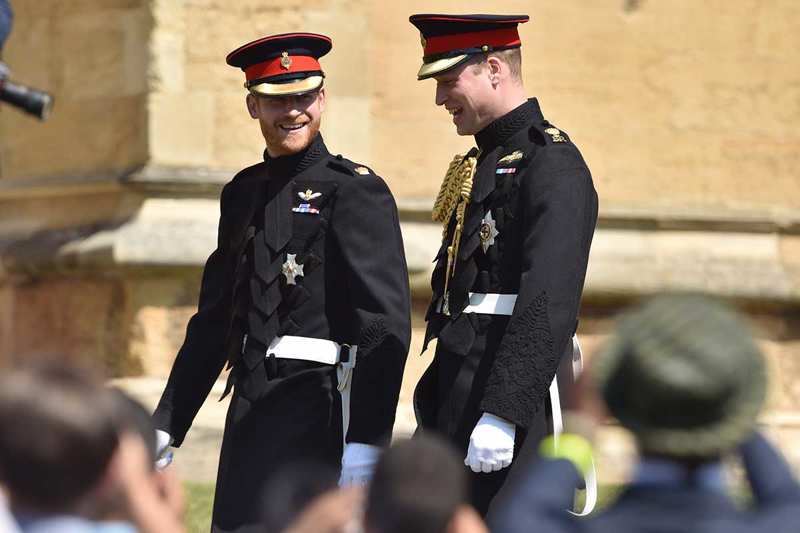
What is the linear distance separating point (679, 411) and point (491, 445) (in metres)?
1.91

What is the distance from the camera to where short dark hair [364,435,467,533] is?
282 cm

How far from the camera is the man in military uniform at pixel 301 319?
16.7 ft

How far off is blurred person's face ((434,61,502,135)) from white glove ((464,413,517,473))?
877 millimetres

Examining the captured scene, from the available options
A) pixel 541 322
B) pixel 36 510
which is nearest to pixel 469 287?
pixel 541 322

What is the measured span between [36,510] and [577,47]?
619 centimetres

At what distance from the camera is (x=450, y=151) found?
870cm

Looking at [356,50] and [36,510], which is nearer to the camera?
[36,510]

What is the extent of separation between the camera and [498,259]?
5.16m

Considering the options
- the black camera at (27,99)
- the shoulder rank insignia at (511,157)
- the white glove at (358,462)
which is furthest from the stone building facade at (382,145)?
the black camera at (27,99)

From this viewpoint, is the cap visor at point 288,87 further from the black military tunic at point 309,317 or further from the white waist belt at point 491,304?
the white waist belt at point 491,304

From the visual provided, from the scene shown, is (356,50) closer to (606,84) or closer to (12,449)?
(606,84)

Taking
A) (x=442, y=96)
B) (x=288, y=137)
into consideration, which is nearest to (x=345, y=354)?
(x=288, y=137)

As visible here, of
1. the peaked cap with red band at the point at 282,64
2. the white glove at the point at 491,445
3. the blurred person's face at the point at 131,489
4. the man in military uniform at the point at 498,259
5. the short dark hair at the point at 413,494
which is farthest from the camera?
the peaked cap with red band at the point at 282,64

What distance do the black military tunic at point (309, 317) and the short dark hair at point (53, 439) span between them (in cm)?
217
